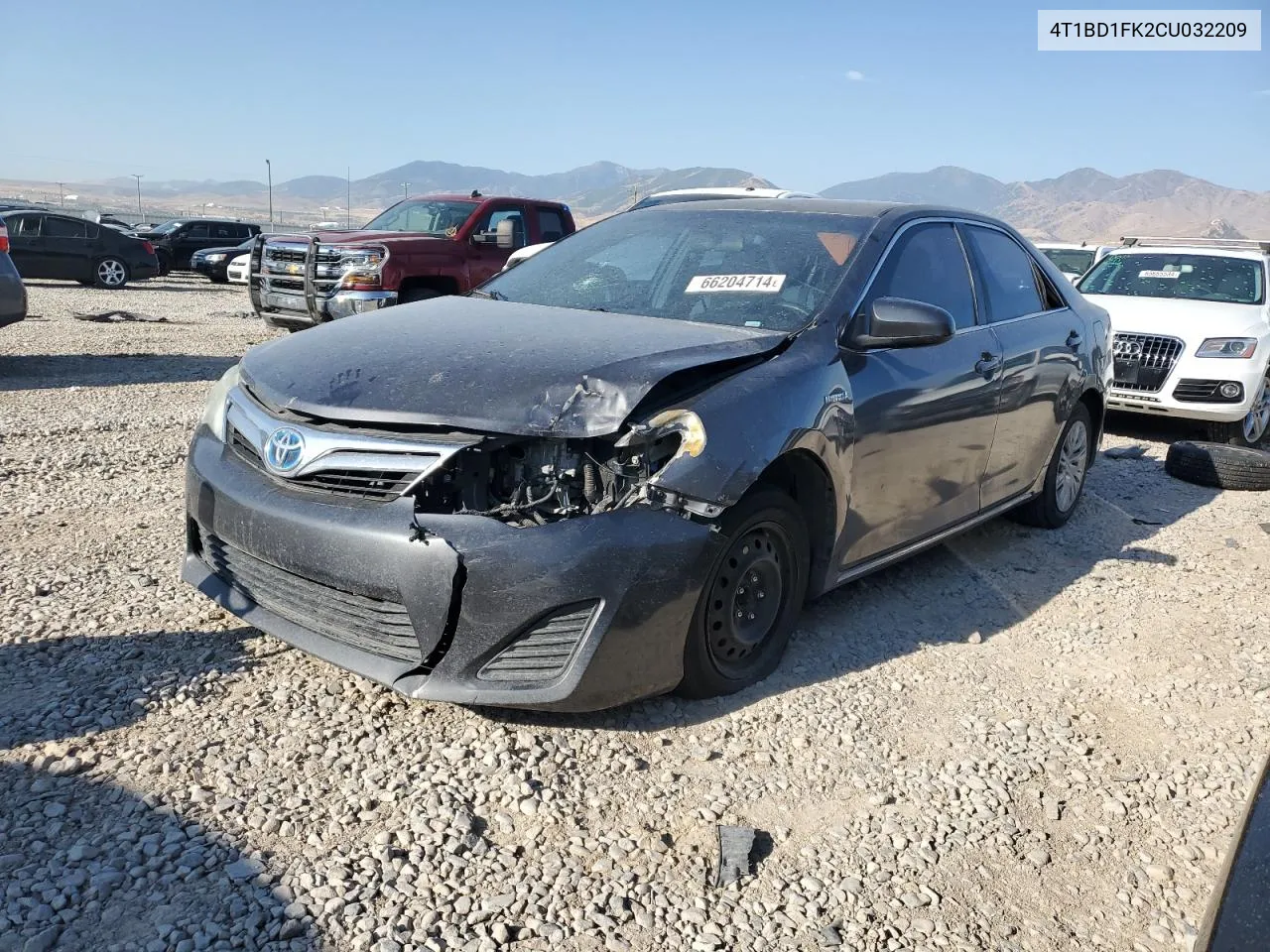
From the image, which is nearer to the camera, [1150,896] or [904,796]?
[1150,896]

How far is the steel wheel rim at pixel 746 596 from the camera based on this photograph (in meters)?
3.35

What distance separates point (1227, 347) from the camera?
892 centimetres

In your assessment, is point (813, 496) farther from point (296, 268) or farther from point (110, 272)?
point (110, 272)

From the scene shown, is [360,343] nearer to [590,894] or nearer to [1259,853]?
[590,894]

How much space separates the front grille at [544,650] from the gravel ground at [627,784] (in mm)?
273

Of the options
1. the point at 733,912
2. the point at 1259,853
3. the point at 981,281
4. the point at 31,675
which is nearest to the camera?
the point at 1259,853

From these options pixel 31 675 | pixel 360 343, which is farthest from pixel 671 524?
pixel 31 675

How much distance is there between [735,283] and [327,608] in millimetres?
1984

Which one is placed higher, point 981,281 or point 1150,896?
point 981,281

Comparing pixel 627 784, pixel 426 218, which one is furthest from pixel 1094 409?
pixel 426 218

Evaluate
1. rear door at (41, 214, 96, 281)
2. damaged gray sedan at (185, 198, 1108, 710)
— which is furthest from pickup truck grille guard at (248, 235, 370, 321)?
rear door at (41, 214, 96, 281)

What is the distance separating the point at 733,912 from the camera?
247 centimetres

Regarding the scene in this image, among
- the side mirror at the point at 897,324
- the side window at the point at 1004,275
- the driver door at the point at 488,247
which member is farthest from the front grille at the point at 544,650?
the driver door at the point at 488,247

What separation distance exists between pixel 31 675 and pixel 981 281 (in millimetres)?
4202
